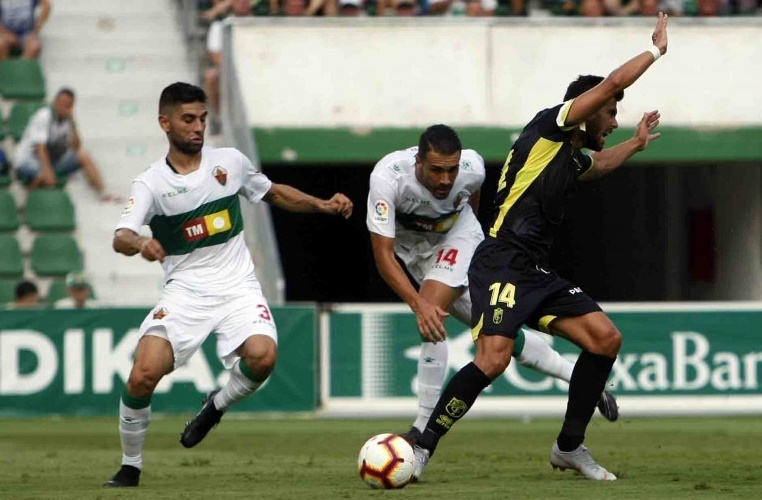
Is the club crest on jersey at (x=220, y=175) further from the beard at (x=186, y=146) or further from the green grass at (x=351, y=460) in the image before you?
the green grass at (x=351, y=460)

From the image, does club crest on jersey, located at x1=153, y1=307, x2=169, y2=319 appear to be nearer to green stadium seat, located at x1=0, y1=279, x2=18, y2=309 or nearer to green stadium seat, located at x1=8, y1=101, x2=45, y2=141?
green stadium seat, located at x1=0, y1=279, x2=18, y2=309

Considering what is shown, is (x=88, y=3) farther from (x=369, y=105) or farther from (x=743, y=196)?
(x=743, y=196)

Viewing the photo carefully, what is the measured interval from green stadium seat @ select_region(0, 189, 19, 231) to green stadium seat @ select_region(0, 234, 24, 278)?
0.23m

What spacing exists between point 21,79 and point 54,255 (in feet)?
8.98

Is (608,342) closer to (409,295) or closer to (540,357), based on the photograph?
(409,295)

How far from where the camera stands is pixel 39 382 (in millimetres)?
15461

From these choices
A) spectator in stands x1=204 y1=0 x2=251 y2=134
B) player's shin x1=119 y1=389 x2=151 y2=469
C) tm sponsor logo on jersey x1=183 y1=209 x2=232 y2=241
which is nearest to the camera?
player's shin x1=119 y1=389 x2=151 y2=469

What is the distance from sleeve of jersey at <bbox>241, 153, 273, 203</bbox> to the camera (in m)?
9.37

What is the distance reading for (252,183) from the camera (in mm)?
9430

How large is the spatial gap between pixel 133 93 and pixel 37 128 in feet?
7.71

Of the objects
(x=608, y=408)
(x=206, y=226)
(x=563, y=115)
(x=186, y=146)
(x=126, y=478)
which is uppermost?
(x=563, y=115)

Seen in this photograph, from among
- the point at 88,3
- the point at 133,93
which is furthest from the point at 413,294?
the point at 88,3

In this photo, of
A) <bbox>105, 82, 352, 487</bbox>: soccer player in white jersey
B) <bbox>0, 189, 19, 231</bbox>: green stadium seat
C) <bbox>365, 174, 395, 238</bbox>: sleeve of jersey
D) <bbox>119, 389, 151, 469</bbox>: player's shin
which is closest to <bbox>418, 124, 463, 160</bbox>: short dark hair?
<bbox>365, 174, 395, 238</bbox>: sleeve of jersey

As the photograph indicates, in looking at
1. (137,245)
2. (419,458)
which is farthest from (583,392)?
(137,245)
